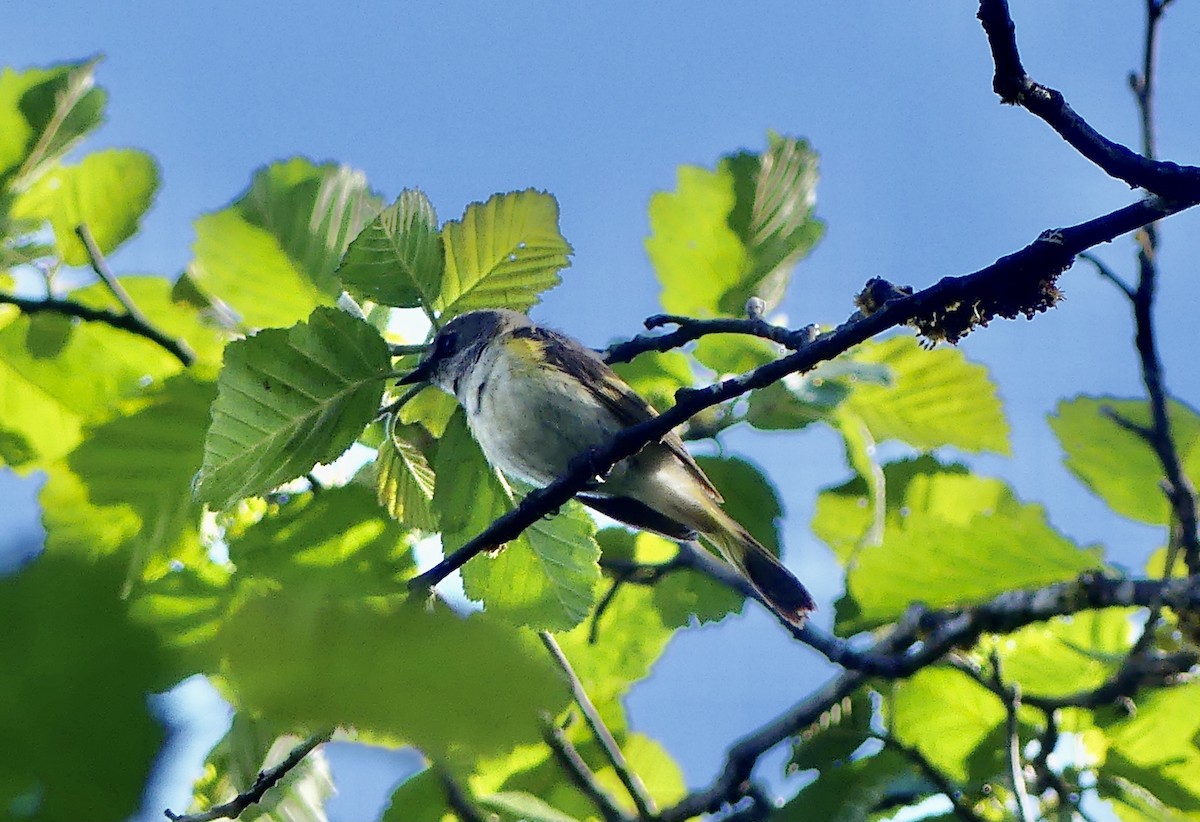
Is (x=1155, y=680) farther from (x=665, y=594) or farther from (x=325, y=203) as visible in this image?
(x=325, y=203)

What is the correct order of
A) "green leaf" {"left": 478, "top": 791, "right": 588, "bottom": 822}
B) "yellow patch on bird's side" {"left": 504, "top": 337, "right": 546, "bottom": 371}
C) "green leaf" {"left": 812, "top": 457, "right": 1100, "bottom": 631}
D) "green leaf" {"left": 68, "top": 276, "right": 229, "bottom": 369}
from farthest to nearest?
1. "yellow patch on bird's side" {"left": 504, "top": 337, "right": 546, "bottom": 371}
2. "green leaf" {"left": 68, "top": 276, "right": 229, "bottom": 369}
3. "green leaf" {"left": 812, "top": 457, "right": 1100, "bottom": 631}
4. "green leaf" {"left": 478, "top": 791, "right": 588, "bottom": 822}

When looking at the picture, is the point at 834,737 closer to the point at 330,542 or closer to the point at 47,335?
the point at 330,542

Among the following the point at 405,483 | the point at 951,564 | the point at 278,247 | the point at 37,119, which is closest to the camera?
the point at 405,483

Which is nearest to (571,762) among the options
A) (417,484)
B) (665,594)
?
(665,594)

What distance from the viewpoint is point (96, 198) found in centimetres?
297

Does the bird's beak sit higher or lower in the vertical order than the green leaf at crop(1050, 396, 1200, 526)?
higher

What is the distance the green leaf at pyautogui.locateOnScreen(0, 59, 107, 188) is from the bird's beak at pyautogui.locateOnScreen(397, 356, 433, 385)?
1198mm

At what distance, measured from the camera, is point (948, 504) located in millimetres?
3260

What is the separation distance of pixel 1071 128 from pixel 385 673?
1.35 m

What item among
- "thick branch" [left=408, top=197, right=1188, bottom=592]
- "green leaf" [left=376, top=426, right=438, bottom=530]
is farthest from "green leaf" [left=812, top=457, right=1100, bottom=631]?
"green leaf" [left=376, top=426, right=438, bottom=530]

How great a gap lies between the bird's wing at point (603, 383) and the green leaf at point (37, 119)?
138 centimetres

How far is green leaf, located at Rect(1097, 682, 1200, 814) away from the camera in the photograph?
2.79 m

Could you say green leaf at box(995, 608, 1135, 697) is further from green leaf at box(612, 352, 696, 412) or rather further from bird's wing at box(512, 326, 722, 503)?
green leaf at box(612, 352, 696, 412)

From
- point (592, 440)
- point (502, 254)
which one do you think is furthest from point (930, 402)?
point (502, 254)
